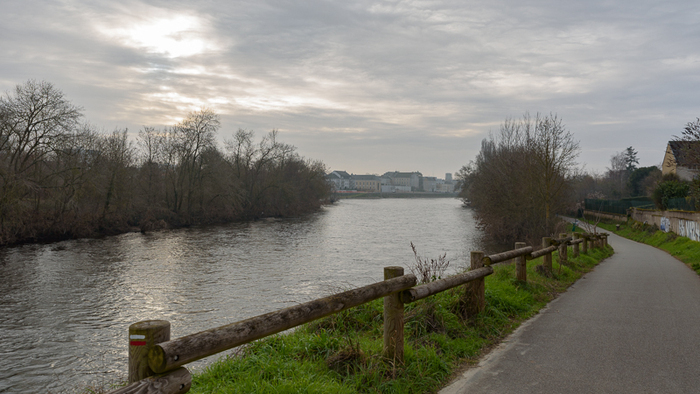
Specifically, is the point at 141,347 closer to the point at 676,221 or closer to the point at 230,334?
the point at 230,334

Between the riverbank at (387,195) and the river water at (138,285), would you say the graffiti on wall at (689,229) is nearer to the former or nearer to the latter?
the river water at (138,285)

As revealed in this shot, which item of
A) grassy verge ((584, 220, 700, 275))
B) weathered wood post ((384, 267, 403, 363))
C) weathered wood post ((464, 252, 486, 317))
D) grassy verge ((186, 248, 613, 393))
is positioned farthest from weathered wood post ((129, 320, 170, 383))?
grassy verge ((584, 220, 700, 275))

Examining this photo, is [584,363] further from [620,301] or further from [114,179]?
[114,179]

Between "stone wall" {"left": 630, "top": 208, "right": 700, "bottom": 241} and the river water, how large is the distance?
10.7m

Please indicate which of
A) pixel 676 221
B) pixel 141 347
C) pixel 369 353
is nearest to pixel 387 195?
pixel 676 221

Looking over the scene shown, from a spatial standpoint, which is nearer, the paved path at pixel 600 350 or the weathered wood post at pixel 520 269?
the paved path at pixel 600 350

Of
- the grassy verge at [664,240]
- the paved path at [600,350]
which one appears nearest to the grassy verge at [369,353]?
the paved path at [600,350]

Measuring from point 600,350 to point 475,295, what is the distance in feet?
5.38

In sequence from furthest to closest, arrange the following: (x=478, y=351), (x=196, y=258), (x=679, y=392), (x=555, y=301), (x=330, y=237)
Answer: (x=330, y=237) → (x=196, y=258) → (x=555, y=301) → (x=478, y=351) → (x=679, y=392)

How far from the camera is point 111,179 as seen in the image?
35.5 metres

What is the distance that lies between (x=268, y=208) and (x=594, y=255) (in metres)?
45.1

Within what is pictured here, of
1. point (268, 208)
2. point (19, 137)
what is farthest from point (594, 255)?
point (268, 208)

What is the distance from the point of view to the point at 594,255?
18.4m

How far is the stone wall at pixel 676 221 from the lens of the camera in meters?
24.6
